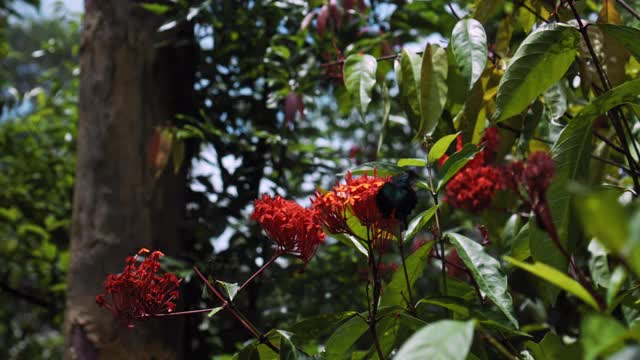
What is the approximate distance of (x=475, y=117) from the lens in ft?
3.67

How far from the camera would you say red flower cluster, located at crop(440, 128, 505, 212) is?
129 cm

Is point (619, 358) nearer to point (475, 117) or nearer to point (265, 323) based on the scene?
point (475, 117)

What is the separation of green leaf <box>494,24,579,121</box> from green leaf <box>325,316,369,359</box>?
1.03 feet

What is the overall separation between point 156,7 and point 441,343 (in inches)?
62.9

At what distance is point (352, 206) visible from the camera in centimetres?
75

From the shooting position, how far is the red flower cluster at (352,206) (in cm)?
75

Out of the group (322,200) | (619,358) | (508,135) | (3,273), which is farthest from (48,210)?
(619,358)

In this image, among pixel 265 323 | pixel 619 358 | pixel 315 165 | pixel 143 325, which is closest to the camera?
pixel 619 358

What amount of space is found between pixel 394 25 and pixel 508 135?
Result: 92 cm

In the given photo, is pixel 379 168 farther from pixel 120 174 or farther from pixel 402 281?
pixel 120 174

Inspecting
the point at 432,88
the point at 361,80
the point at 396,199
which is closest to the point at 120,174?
the point at 361,80

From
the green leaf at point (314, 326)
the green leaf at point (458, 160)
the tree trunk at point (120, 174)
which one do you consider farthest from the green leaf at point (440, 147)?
the tree trunk at point (120, 174)

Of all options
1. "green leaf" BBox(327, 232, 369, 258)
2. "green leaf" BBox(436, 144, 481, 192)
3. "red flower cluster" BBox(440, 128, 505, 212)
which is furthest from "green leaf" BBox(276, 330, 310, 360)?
"red flower cluster" BBox(440, 128, 505, 212)

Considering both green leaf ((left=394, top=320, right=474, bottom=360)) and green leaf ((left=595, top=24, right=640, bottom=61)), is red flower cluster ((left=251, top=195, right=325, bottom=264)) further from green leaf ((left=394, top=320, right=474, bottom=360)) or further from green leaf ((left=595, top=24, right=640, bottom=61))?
green leaf ((left=595, top=24, right=640, bottom=61))
